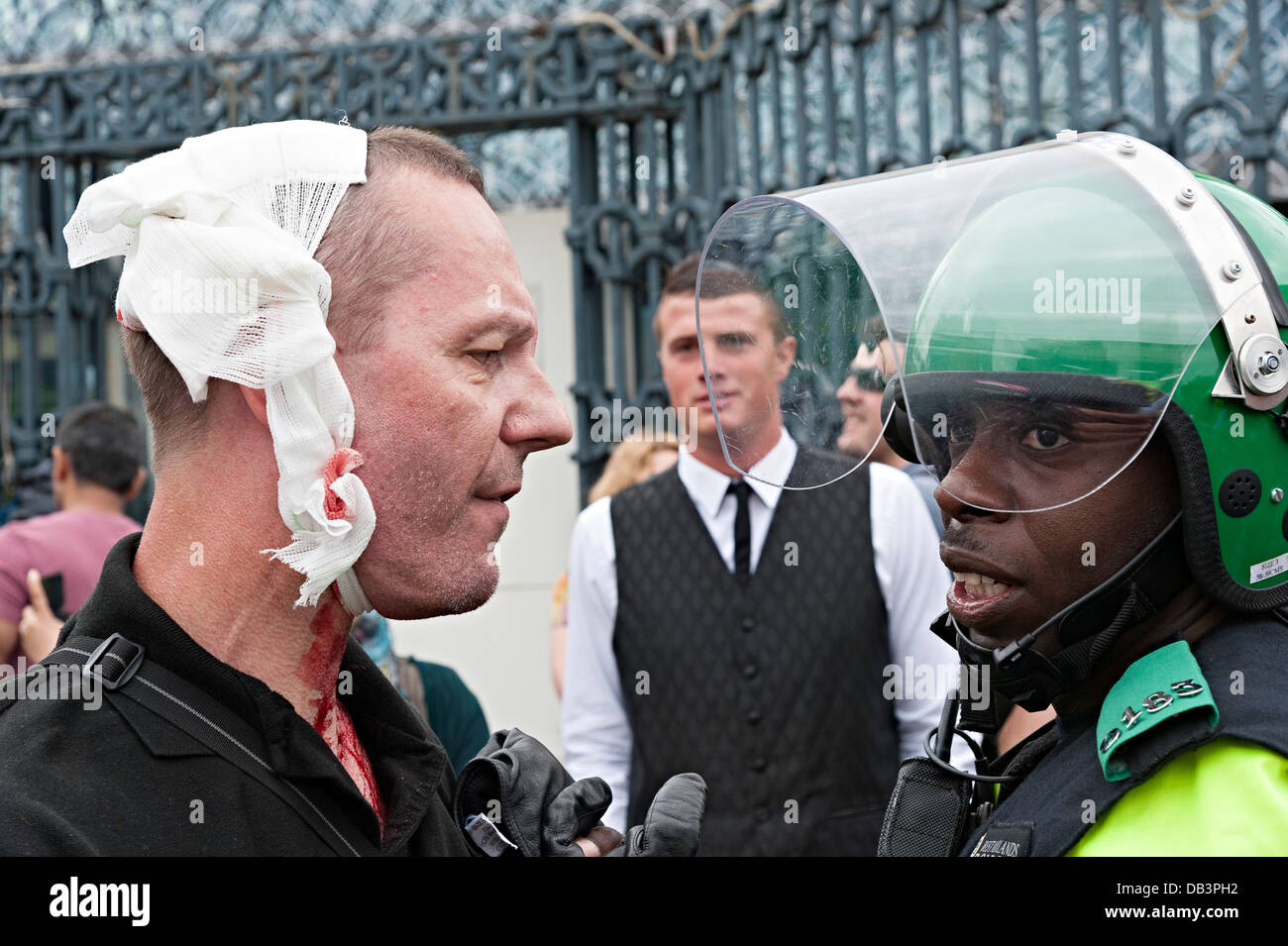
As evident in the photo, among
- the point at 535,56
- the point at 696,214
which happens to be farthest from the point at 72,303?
the point at 696,214

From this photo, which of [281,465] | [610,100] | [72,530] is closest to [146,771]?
[281,465]

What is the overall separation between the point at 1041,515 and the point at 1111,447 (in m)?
0.11

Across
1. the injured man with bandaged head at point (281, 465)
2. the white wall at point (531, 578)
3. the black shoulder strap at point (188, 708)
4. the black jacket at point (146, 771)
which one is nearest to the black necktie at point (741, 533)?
the injured man with bandaged head at point (281, 465)

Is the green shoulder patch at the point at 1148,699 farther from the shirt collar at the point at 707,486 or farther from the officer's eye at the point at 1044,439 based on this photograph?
the shirt collar at the point at 707,486

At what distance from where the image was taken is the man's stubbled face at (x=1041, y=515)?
1.54 metres

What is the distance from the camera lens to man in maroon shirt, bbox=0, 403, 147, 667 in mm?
3631

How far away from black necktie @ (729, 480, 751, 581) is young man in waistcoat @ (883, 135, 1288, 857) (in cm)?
168

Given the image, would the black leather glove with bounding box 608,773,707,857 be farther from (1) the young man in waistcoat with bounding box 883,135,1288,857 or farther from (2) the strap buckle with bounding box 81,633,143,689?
(2) the strap buckle with bounding box 81,633,143,689

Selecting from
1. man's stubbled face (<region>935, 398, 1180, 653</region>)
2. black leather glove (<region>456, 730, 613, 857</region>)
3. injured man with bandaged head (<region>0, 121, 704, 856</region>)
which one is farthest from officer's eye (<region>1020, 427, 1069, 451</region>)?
black leather glove (<region>456, 730, 613, 857</region>)

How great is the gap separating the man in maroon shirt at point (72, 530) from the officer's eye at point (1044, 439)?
238 centimetres

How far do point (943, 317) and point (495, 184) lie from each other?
4336mm

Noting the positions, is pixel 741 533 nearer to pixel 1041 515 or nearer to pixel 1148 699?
pixel 1041 515

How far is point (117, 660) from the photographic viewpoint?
1.36 metres

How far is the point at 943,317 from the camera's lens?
5.35 feet
